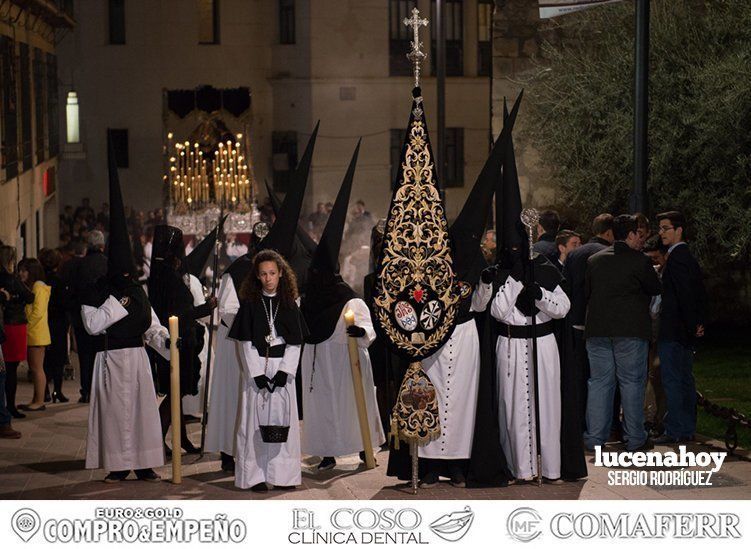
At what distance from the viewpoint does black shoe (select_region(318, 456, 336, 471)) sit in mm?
9633

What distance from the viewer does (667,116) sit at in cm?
1599

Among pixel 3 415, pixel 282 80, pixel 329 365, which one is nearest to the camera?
pixel 329 365

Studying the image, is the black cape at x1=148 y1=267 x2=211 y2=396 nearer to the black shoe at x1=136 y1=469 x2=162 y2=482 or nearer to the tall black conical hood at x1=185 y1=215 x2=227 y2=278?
the tall black conical hood at x1=185 y1=215 x2=227 y2=278

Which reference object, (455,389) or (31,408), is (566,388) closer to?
(455,389)

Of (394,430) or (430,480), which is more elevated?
(394,430)

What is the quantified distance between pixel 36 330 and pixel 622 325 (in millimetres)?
5179

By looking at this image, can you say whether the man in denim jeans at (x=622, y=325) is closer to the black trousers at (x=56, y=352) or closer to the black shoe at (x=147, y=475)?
the black shoe at (x=147, y=475)

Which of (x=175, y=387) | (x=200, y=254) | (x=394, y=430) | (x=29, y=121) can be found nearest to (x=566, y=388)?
(x=394, y=430)

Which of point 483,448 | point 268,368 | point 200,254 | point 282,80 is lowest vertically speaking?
point 483,448

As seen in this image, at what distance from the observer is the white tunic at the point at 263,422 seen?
8664mm

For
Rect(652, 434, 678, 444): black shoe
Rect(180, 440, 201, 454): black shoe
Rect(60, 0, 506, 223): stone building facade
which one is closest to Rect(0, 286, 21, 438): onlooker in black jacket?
Rect(180, 440, 201, 454): black shoe

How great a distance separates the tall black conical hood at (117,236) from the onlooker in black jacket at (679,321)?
365cm

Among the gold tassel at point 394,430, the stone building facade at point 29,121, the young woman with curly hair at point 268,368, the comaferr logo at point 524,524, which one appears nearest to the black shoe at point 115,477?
the young woman with curly hair at point 268,368

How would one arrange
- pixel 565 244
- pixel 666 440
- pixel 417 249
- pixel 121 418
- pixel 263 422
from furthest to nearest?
pixel 565 244, pixel 666 440, pixel 121 418, pixel 263 422, pixel 417 249
